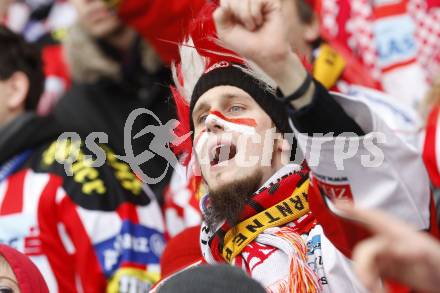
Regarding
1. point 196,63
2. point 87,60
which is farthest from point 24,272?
point 87,60

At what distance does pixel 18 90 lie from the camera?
4.11 m

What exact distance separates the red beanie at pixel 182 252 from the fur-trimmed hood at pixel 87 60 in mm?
1736

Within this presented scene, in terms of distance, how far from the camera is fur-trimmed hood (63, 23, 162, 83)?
4.68m

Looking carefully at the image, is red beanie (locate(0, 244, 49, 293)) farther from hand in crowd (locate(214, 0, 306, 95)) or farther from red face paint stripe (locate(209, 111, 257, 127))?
hand in crowd (locate(214, 0, 306, 95))

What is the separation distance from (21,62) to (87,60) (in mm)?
541

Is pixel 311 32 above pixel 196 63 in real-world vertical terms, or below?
below

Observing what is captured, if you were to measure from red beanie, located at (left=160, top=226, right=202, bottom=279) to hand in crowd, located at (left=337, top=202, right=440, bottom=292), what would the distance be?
1.44 m

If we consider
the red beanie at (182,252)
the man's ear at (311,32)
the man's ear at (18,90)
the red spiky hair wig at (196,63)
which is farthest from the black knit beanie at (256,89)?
the man's ear at (18,90)

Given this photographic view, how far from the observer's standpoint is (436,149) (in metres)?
3.25

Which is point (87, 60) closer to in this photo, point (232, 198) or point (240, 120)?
point (240, 120)

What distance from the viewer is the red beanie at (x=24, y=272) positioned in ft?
8.92

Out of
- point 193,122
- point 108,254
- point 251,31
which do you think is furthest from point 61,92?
point 251,31

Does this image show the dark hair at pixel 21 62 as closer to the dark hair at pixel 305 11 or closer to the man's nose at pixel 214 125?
the dark hair at pixel 305 11

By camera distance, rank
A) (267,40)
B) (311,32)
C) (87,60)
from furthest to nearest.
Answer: (87,60), (311,32), (267,40)
